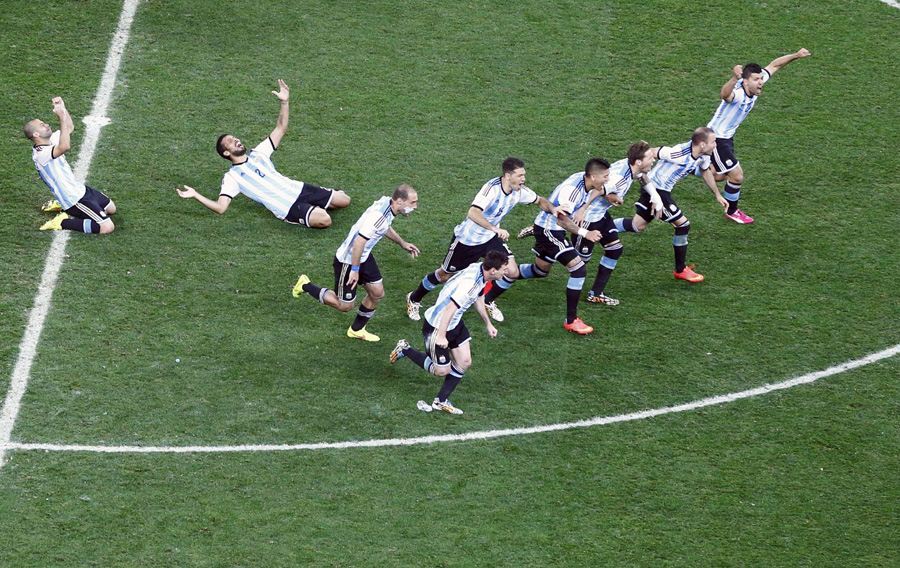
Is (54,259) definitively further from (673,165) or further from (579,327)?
(673,165)

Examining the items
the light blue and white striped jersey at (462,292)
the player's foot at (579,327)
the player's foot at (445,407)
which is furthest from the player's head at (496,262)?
the player's foot at (579,327)

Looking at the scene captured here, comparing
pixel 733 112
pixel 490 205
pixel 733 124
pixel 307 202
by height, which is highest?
pixel 733 112

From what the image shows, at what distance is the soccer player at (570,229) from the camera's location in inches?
446

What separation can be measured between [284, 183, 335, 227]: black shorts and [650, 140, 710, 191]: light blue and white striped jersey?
407 cm

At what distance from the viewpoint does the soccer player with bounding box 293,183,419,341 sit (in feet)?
34.9

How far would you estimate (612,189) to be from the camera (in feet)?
38.2

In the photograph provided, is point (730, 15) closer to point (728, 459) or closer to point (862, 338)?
point (862, 338)

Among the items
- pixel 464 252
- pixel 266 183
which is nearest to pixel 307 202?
pixel 266 183

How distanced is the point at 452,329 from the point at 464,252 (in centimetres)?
160

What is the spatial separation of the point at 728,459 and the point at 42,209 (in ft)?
28.7

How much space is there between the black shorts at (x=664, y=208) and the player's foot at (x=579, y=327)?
1.64m

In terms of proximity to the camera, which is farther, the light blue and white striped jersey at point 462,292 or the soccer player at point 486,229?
the soccer player at point 486,229

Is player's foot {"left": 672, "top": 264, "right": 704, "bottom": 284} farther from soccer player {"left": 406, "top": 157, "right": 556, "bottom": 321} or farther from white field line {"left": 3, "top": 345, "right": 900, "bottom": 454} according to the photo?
soccer player {"left": 406, "top": 157, "right": 556, "bottom": 321}

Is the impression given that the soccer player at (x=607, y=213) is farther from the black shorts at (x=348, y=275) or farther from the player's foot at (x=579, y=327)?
the black shorts at (x=348, y=275)
